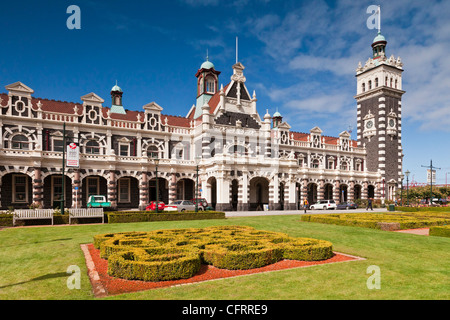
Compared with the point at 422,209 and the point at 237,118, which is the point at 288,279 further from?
the point at 237,118

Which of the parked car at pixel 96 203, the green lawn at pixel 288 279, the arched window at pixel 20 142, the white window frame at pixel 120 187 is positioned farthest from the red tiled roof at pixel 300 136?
the green lawn at pixel 288 279

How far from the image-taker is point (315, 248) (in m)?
10.2

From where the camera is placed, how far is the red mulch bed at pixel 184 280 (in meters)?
7.35

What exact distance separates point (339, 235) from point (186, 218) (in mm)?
13265

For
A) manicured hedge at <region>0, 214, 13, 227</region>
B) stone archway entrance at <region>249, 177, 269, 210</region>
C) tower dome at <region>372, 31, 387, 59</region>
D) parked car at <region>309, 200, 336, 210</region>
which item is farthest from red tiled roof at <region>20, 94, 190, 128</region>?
tower dome at <region>372, 31, 387, 59</region>

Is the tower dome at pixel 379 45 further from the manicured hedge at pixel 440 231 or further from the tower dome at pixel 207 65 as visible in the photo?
the manicured hedge at pixel 440 231

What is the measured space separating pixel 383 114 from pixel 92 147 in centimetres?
5259

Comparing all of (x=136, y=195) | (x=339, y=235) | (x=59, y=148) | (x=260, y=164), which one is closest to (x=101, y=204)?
(x=136, y=195)

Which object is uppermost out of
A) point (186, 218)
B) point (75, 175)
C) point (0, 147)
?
point (0, 147)

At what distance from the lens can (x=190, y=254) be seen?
29.3 ft

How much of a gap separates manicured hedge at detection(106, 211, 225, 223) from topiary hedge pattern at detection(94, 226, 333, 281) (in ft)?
35.3

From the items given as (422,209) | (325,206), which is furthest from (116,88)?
(422,209)
